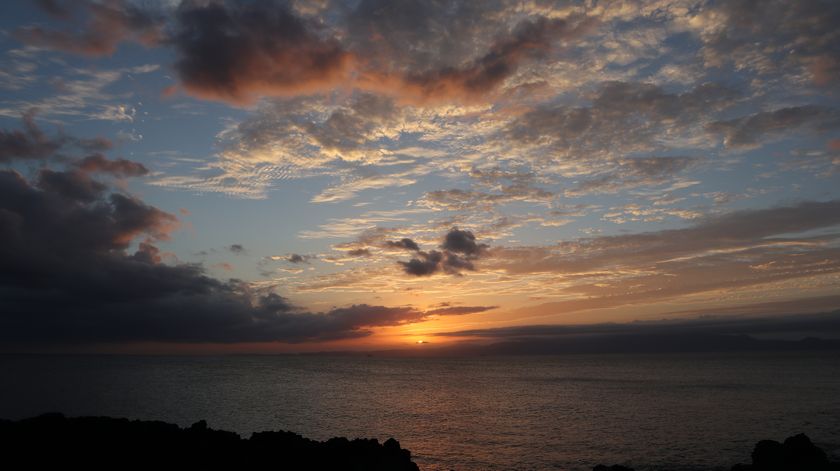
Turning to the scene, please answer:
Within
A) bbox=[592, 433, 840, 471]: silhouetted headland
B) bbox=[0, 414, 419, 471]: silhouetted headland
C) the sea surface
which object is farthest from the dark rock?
bbox=[0, 414, 419, 471]: silhouetted headland

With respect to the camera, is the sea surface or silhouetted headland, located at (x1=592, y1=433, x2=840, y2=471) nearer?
silhouetted headland, located at (x1=592, y1=433, x2=840, y2=471)

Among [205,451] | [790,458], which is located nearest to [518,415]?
[790,458]

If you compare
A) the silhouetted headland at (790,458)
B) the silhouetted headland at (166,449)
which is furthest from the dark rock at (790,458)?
the silhouetted headland at (166,449)

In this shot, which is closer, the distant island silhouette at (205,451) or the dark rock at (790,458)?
the distant island silhouette at (205,451)

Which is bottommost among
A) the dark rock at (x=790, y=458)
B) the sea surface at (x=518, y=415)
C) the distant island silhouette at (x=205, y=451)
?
the sea surface at (x=518, y=415)

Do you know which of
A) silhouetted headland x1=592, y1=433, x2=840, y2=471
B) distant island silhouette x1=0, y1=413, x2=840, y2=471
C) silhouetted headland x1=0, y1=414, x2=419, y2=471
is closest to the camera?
silhouetted headland x1=0, y1=414, x2=419, y2=471

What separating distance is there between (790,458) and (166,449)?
43551 mm

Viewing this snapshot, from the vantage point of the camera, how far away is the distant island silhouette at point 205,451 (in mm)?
32572

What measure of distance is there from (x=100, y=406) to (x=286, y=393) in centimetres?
3850

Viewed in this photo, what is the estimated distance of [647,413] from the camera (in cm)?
7731

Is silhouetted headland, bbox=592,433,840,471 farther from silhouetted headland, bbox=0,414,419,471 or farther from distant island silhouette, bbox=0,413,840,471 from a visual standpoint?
silhouetted headland, bbox=0,414,419,471

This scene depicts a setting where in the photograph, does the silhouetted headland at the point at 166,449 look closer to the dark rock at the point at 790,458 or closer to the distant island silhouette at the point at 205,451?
the distant island silhouette at the point at 205,451

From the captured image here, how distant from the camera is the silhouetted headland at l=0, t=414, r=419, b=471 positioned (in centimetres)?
3238

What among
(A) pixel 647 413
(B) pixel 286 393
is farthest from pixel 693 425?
(B) pixel 286 393
